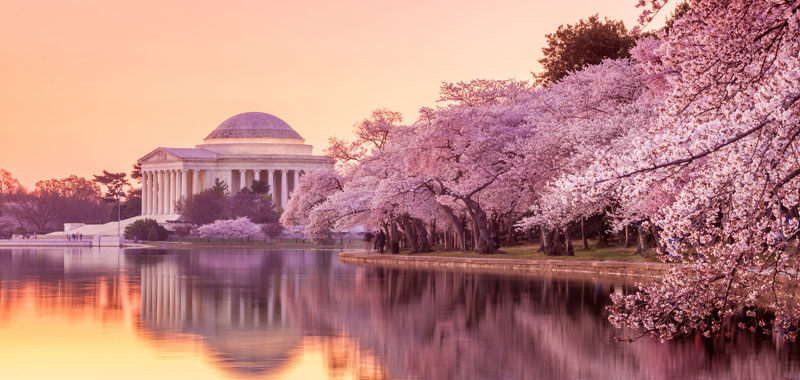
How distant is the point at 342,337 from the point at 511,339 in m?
3.24

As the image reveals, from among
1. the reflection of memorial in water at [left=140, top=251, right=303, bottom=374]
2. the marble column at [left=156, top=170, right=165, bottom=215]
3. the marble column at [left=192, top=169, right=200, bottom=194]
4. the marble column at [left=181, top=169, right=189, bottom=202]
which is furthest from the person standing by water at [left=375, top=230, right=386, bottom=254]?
the marble column at [left=156, top=170, right=165, bottom=215]

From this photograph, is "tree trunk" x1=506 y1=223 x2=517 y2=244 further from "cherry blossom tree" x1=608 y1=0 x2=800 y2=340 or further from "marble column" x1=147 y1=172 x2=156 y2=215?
"marble column" x1=147 y1=172 x2=156 y2=215

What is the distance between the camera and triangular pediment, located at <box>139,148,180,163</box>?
182500 millimetres

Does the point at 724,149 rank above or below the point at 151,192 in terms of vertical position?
below

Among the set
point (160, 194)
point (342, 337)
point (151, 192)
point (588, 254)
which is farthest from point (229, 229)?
point (342, 337)

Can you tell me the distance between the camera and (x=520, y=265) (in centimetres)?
5353

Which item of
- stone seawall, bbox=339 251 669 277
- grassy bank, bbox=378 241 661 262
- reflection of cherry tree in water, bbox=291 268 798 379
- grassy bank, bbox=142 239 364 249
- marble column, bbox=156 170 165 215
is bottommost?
reflection of cherry tree in water, bbox=291 268 798 379

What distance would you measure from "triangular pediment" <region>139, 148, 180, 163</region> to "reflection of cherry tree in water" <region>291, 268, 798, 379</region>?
487 feet

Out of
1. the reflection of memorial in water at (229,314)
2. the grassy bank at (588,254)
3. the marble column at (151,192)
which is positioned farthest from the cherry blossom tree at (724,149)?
the marble column at (151,192)

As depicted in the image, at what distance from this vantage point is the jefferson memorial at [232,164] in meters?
184

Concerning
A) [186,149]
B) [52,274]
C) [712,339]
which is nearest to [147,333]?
[712,339]

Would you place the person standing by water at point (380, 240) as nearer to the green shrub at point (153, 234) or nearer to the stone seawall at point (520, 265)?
the stone seawall at point (520, 265)

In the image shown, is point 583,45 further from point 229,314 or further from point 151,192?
point 151,192

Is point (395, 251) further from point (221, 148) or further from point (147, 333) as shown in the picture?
point (221, 148)
